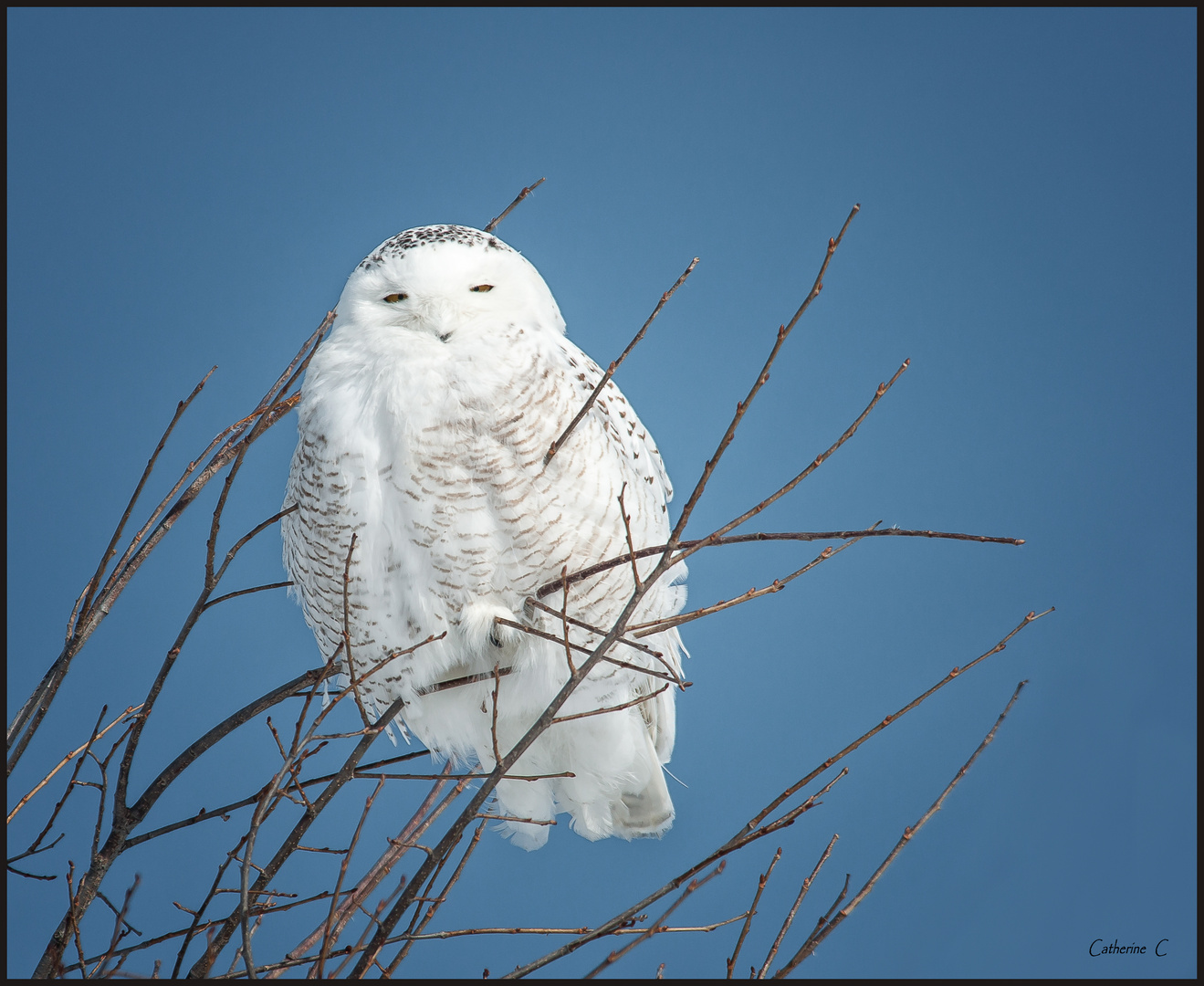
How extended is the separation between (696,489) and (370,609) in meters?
0.63

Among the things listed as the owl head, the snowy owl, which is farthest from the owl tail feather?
the owl head

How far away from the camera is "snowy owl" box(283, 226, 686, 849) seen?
3.76 feet

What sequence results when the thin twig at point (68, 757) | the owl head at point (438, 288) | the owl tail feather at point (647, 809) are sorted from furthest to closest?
the owl tail feather at point (647, 809)
the owl head at point (438, 288)
the thin twig at point (68, 757)

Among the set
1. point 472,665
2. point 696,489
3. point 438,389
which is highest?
point 438,389

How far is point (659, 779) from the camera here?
5.23 ft

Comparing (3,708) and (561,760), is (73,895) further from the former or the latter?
(561,760)

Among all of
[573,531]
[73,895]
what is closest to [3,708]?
[73,895]

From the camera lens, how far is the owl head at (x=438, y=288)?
1.14 meters

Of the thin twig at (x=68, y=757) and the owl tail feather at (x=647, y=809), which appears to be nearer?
the thin twig at (x=68, y=757)

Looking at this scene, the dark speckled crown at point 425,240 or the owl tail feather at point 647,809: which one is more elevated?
the dark speckled crown at point 425,240

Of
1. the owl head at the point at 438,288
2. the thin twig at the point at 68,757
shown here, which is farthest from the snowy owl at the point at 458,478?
the thin twig at the point at 68,757

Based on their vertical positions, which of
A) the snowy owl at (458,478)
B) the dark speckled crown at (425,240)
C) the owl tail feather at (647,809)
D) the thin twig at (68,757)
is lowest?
the thin twig at (68,757)

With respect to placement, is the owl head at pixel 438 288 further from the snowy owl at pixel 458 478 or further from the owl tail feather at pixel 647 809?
the owl tail feather at pixel 647 809

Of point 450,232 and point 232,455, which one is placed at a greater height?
point 450,232
